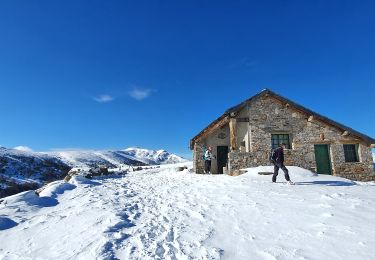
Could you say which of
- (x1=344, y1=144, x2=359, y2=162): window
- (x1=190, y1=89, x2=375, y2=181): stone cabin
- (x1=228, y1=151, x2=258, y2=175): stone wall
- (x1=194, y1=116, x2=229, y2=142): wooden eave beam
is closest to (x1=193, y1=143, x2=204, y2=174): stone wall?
(x1=194, y1=116, x2=229, y2=142): wooden eave beam

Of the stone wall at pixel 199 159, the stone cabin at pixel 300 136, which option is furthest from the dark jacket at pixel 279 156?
the stone wall at pixel 199 159

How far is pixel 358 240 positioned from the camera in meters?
5.00

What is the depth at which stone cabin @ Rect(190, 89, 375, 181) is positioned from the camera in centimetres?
1741

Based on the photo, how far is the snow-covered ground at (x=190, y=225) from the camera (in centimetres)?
464

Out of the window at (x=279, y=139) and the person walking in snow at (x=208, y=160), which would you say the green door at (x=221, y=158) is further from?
the window at (x=279, y=139)

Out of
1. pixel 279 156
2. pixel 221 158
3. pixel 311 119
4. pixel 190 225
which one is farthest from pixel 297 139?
pixel 190 225

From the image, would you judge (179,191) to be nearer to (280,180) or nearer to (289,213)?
(289,213)

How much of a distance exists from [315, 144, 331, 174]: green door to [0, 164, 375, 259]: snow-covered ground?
347 inches

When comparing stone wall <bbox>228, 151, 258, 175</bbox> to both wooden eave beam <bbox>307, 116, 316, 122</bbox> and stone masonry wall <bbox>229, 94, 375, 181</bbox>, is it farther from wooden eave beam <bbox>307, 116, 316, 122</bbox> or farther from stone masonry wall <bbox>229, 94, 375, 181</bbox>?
wooden eave beam <bbox>307, 116, 316, 122</bbox>

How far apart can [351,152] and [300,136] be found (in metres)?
3.80

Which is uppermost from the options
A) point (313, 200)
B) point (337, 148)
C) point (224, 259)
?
point (337, 148)

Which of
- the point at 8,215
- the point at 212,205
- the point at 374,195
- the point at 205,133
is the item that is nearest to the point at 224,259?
the point at 212,205

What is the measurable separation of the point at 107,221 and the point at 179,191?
4595 mm

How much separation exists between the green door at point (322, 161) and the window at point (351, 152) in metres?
1.41
